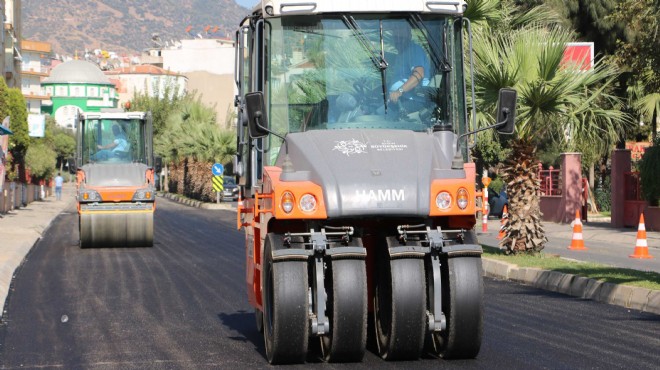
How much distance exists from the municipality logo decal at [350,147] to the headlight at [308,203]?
0.53 m

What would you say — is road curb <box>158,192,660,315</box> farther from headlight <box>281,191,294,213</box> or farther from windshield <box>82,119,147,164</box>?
windshield <box>82,119,147,164</box>

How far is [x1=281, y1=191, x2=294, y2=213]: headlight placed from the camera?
371 inches

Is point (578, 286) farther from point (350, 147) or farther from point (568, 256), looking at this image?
point (350, 147)

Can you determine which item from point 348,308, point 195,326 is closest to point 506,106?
point 348,308

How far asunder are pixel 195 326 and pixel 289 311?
3.58 m

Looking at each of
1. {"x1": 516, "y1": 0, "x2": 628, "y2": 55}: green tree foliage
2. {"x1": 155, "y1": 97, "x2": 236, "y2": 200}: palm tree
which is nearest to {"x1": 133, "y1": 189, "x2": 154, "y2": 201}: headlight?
{"x1": 516, "y1": 0, "x2": 628, "y2": 55}: green tree foliage

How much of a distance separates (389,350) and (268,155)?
203cm

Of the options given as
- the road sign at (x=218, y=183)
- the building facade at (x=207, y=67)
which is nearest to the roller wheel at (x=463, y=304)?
the road sign at (x=218, y=183)

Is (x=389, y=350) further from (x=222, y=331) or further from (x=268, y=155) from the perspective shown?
(x=222, y=331)

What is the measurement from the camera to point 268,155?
34.7 ft

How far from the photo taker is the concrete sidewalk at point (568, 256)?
49.8ft

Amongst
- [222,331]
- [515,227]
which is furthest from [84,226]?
[222,331]

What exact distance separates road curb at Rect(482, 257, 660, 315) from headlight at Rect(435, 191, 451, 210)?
17.6 feet

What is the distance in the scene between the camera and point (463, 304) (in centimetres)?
948
